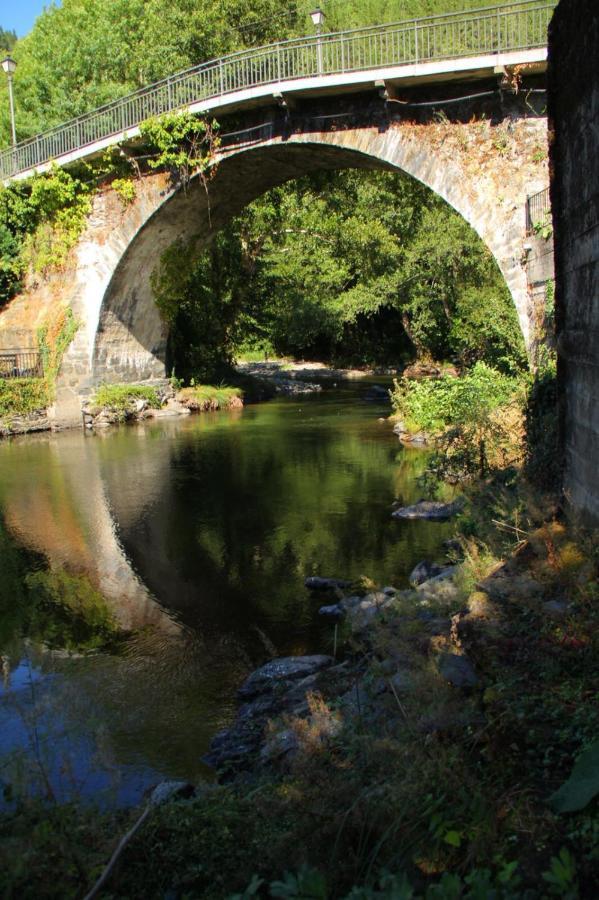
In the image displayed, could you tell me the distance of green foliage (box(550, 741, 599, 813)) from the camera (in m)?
2.79

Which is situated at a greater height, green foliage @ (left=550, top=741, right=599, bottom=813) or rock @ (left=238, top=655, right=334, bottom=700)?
green foliage @ (left=550, top=741, right=599, bottom=813)

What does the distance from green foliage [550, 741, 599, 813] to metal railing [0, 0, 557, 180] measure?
42.5 ft

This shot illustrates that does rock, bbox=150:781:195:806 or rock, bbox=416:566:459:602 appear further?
rock, bbox=416:566:459:602

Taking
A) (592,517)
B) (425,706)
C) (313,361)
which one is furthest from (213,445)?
(313,361)

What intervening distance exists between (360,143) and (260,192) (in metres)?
5.09

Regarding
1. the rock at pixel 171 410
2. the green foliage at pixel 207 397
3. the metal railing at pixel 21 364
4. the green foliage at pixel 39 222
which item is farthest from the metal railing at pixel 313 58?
the green foliage at pixel 207 397

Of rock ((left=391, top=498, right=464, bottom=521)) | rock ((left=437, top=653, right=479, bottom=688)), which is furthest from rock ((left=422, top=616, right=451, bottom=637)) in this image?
rock ((left=391, top=498, right=464, bottom=521))

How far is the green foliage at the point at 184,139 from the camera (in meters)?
17.4

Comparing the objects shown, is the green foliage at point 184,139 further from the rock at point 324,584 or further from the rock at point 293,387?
the rock at point 324,584

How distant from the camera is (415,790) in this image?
3033 millimetres

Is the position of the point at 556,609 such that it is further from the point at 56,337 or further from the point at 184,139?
the point at 56,337

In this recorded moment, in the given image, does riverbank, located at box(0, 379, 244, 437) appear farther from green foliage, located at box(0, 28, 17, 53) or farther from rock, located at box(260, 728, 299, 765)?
green foliage, located at box(0, 28, 17, 53)

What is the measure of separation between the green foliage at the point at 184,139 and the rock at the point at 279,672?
1429 centimetres

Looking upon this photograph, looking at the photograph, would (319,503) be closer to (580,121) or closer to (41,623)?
(41,623)
